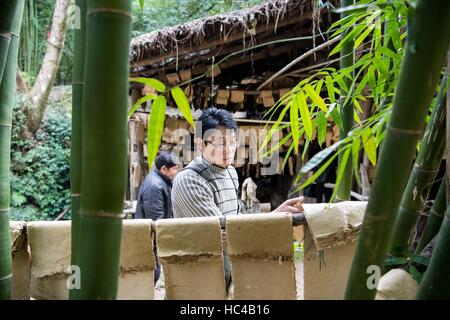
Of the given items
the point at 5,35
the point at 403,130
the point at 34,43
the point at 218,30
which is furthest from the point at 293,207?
the point at 34,43

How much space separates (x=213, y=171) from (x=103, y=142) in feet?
3.61

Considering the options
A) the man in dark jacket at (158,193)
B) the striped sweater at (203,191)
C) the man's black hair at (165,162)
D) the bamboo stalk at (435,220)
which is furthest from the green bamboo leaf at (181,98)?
the man's black hair at (165,162)

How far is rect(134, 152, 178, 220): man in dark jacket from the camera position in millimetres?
2441

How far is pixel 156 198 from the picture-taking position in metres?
2.44

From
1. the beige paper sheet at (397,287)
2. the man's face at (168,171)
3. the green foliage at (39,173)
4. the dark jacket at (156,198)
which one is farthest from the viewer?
the green foliage at (39,173)

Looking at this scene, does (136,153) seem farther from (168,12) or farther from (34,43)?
(34,43)

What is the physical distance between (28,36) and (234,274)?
6841 millimetres

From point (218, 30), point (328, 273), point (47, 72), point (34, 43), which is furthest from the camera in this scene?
point (34, 43)

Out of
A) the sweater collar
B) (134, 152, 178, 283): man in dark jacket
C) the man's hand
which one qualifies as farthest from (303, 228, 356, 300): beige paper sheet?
(134, 152, 178, 283): man in dark jacket

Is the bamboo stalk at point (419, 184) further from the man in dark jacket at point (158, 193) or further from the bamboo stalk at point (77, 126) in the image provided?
the man in dark jacket at point (158, 193)

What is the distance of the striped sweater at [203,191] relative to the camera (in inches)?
56.3

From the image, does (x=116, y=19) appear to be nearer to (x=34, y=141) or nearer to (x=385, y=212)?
(x=385, y=212)

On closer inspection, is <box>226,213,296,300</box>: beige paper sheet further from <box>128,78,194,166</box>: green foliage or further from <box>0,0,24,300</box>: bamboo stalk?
<box>0,0,24,300</box>: bamboo stalk

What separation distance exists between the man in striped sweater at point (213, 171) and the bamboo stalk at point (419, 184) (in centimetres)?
82
